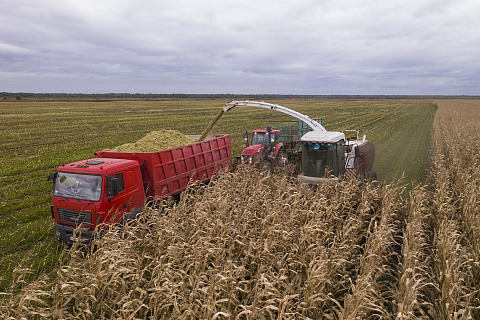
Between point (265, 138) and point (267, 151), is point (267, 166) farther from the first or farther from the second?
point (265, 138)

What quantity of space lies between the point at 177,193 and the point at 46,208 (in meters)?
5.06

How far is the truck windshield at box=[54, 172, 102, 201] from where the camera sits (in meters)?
7.53

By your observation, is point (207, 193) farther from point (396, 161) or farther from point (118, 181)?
→ point (396, 161)

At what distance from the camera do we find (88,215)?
7.42 metres

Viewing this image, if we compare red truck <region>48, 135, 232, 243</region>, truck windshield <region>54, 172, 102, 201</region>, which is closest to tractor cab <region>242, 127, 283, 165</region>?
red truck <region>48, 135, 232, 243</region>

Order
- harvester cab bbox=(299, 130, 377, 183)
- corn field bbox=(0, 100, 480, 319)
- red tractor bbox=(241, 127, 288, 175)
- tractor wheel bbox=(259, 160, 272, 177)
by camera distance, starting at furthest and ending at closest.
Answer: red tractor bbox=(241, 127, 288, 175) < tractor wheel bbox=(259, 160, 272, 177) < harvester cab bbox=(299, 130, 377, 183) < corn field bbox=(0, 100, 480, 319)

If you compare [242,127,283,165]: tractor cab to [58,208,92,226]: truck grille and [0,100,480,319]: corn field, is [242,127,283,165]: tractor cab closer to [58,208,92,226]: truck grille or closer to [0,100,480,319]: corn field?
[0,100,480,319]: corn field

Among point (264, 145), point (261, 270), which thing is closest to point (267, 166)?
point (264, 145)

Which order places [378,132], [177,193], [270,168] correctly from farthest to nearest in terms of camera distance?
[378,132] < [270,168] < [177,193]

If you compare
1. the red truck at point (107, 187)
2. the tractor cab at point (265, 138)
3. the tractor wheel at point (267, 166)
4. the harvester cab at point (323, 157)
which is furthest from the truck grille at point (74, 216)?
the tractor cab at point (265, 138)

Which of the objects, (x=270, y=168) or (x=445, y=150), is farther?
(x=445, y=150)

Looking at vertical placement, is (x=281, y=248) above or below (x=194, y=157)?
below

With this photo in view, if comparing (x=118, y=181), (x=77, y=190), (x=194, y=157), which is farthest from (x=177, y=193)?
(x=77, y=190)

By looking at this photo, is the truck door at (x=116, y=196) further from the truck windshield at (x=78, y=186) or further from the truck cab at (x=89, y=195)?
the truck windshield at (x=78, y=186)
